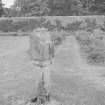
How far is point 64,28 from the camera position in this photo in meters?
17.8

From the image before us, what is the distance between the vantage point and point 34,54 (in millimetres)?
3275

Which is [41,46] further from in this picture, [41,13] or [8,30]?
[41,13]

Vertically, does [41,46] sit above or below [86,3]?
below

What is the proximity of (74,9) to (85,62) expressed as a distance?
18.4 metres

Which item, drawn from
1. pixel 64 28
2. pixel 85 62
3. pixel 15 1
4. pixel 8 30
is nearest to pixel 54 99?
pixel 85 62

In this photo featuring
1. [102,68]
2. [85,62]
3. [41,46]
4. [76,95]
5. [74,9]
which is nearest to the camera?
[41,46]

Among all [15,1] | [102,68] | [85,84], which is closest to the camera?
[85,84]

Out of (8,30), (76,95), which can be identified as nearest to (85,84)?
(76,95)

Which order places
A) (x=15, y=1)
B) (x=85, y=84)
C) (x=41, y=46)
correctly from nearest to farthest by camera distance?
(x=41, y=46) < (x=85, y=84) < (x=15, y=1)

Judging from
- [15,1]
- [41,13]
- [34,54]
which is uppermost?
[15,1]

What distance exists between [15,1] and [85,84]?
35607 mm

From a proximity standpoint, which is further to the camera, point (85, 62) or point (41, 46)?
point (85, 62)

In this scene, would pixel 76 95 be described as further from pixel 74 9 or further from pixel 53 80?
pixel 74 9

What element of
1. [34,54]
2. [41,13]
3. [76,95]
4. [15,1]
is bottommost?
[76,95]
